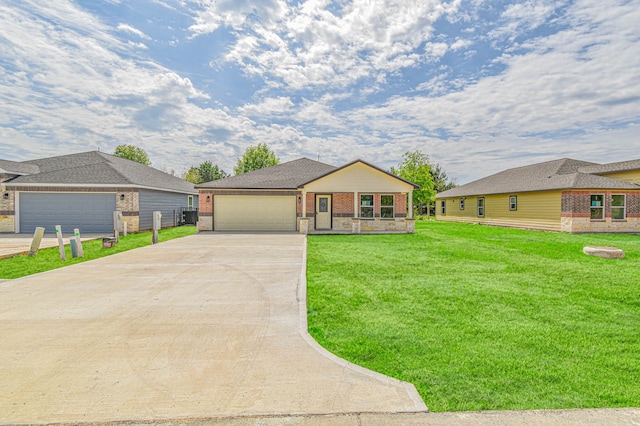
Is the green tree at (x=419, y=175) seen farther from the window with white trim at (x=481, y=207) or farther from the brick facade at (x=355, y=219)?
the brick facade at (x=355, y=219)

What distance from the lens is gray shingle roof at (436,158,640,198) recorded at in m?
19.1

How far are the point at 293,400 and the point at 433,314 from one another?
3018 mm

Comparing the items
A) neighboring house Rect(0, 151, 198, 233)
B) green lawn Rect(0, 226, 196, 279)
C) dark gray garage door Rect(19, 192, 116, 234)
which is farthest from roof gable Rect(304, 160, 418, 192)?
dark gray garage door Rect(19, 192, 116, 234)

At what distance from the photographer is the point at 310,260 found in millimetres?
10133

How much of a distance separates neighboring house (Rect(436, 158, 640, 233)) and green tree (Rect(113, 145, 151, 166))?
175 feet

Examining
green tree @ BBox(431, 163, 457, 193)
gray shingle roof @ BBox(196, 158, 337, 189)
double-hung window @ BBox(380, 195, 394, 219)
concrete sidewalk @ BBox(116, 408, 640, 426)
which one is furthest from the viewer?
green tree @ BBox(431, 163, 457, 193)

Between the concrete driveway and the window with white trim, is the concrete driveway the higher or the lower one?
the lower one

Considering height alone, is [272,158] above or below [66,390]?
above

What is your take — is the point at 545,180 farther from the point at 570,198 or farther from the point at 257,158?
the point at 257,158

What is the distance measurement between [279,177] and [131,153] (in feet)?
150

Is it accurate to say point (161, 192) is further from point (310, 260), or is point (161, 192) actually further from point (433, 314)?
point (433, 314)

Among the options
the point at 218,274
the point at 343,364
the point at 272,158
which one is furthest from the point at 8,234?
the point at 272,158

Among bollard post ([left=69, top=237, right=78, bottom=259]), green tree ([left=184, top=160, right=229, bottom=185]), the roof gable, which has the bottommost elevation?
bollard post ([left=69, top=237, right=78, bottom=259])

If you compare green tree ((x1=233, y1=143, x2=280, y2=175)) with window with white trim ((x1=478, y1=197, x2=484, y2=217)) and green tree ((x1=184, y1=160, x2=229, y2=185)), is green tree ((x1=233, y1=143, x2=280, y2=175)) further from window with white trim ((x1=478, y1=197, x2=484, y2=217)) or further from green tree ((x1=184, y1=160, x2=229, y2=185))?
window with white trim ((x1=478, y1=197, x2=484, y2=217))
